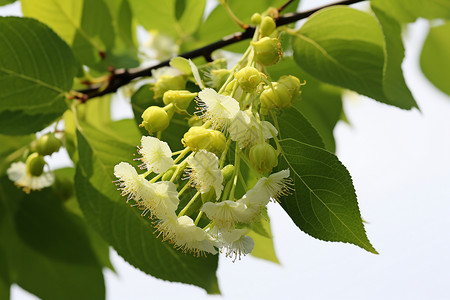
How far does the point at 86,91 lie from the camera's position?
4.09 ft

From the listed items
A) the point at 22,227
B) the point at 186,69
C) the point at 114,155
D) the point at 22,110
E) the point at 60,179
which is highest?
the point at 186,69

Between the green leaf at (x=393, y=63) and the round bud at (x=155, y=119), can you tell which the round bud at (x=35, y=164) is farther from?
the green leaf at (x=393, y=63)

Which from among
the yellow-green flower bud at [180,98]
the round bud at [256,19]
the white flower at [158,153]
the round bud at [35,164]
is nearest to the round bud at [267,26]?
the round bud at [256,19]

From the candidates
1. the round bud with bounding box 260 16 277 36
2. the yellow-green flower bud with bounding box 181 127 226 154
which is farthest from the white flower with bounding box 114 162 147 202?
the round bud with bounding box 260 16 277 36

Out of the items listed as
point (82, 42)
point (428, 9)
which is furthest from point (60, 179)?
point (428, 9)

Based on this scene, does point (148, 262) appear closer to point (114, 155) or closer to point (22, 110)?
point (114, 155)

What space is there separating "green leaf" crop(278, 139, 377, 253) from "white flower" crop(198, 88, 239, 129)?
0.38 ft

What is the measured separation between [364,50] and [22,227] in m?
1.04

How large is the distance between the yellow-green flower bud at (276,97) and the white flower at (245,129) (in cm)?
4

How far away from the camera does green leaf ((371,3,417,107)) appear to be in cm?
95

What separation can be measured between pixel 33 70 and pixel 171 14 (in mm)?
498

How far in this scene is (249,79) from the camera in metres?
0.69

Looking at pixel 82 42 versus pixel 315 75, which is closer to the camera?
pixel 315 75

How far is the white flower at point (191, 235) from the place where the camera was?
706 millimetres
